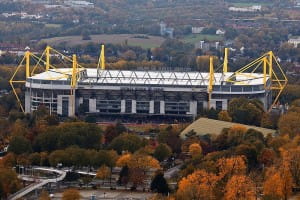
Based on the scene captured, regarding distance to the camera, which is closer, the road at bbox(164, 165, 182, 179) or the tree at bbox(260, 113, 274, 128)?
the road at bbox(164, 165, 182, 179)

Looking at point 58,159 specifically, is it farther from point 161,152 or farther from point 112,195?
point 112,195

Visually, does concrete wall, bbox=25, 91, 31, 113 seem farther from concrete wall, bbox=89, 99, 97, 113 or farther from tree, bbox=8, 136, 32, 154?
tree, bbox=8, 136, 32, 154

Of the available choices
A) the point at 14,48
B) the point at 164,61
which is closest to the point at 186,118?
the point at 164,61

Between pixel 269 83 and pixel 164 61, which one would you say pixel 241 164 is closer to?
pixel 269 83

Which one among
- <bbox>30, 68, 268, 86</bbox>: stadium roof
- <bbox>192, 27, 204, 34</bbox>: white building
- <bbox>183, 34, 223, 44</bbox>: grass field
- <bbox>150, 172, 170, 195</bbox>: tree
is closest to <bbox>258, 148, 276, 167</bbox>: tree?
<bbox>150, 172, 170, 195</bbox>: tree

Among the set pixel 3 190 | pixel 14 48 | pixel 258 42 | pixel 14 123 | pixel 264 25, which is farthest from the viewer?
pixel 264 25

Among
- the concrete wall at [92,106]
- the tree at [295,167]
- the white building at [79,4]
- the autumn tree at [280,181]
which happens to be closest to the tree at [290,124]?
the tree at [295,167]

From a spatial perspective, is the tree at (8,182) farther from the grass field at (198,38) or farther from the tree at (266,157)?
the grass field at (198,38)
